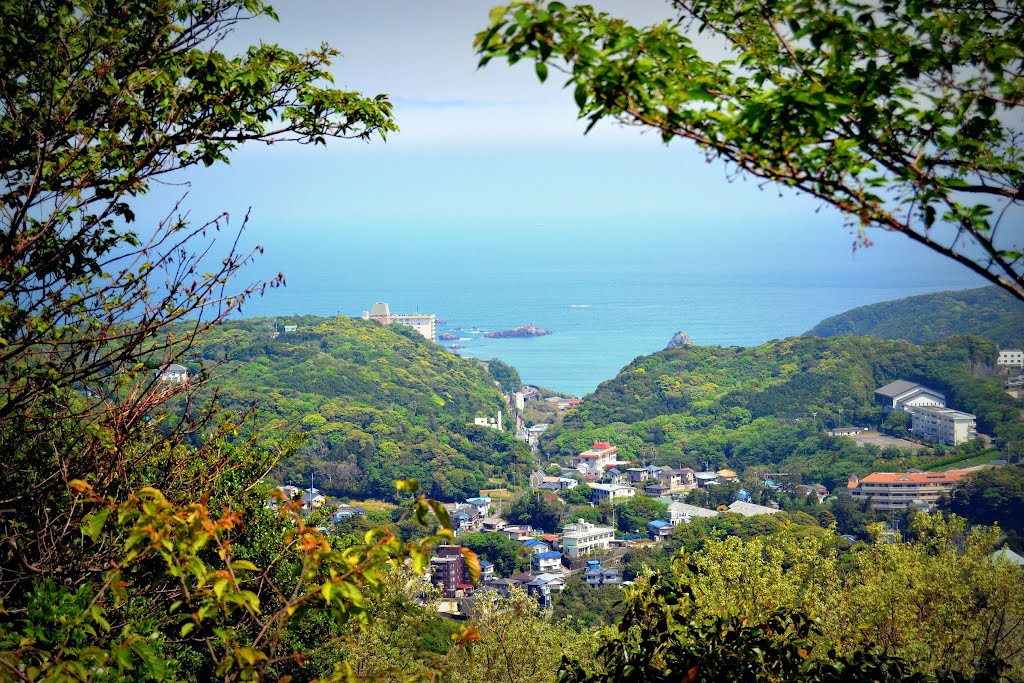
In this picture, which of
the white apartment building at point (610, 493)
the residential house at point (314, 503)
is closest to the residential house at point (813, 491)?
the white apartment building at point (610, 493)

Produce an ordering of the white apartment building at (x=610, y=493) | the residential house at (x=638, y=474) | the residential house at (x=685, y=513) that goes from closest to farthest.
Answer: the residential house at (x=685, y=513) < the white apartment building at (x=610, y=493) < the residential house at (x=638, y=474)

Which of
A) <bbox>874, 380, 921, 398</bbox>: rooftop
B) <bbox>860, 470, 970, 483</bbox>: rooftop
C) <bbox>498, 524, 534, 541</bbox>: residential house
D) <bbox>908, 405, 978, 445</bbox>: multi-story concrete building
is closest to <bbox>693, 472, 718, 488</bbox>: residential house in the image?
<bbox>860, 470, 970, 483</bbox>: rooftop

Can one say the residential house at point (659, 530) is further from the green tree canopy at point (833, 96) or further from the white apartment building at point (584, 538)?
the green tree canopy at point (833, 96)

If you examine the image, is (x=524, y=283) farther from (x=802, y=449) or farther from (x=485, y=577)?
(x=485, y=577)

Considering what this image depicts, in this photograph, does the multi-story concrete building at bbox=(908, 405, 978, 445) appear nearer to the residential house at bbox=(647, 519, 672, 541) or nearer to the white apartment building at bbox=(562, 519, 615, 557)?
the residential house at bbox=(647, 519, 672, 541)

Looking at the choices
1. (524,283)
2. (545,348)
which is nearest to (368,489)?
(545,348)

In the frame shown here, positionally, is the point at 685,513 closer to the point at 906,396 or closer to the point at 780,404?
the point at 780,404

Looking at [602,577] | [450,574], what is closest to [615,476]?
[602,577]
